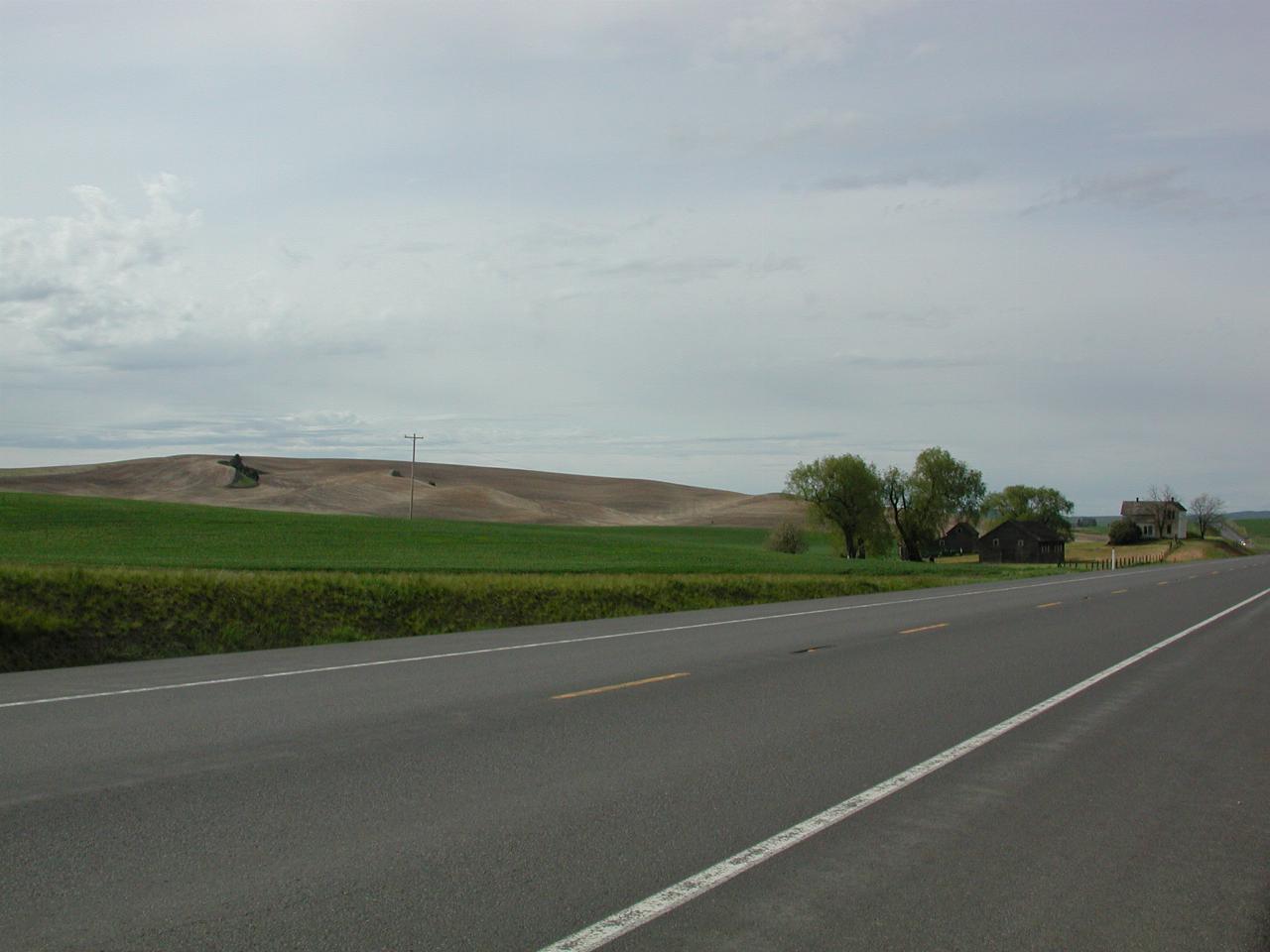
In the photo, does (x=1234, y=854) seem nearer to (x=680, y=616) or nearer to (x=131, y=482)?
(x=680, y=616)

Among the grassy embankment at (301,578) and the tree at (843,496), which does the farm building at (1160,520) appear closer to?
the tree at (843,496)

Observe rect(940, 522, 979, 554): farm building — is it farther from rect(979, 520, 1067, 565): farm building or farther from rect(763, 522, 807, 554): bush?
rect(763, 522, 807, 554): bush

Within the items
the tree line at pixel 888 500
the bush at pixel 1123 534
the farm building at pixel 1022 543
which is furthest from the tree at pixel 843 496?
the bush at pixel 1123 534

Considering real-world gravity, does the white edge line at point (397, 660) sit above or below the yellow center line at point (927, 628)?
below

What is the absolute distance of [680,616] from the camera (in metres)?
24.0

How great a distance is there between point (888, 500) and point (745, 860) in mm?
114969

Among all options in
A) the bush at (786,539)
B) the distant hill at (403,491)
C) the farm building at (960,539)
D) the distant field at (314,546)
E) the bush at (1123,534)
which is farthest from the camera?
the bush at (1123,534)

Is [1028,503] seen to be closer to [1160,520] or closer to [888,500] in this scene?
[1160,520]

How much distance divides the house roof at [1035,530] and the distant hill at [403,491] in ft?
84.1

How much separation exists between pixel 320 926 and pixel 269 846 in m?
1.22

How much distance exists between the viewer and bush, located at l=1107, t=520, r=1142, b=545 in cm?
15432

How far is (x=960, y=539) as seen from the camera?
145m

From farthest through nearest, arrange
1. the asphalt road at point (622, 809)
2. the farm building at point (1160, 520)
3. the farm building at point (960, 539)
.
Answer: the farm building at point (1160, 520) < the farm building at point (960, 539) < the asphalt road at point (622, 809)

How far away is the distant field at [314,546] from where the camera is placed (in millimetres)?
37250
